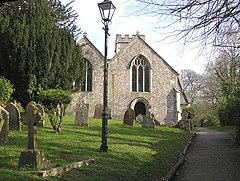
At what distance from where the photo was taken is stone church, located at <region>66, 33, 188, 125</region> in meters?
36.8

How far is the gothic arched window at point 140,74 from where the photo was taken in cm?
3769

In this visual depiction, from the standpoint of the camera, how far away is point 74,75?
2205 centimetres

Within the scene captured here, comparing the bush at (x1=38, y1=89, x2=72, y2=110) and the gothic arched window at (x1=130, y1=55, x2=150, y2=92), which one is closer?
the bush at (x1=38, y1=89, x2=72, y2=110)

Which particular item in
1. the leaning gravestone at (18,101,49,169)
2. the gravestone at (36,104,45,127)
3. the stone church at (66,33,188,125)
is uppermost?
the stone church at (66,33,188,125)

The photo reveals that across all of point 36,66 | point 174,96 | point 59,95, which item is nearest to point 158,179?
point 59,95

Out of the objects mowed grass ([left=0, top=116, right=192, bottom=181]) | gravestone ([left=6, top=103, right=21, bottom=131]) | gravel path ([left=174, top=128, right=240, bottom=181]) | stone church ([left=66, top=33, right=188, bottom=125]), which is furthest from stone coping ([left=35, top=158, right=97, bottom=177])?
stone church ([left=66, top=33, right=188, bottom=125])

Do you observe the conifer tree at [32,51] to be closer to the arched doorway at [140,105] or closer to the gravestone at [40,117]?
the gravestone at [40,117]

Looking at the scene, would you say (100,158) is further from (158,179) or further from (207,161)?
(207,161)

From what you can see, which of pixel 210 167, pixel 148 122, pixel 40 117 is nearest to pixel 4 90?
pixel 40 117

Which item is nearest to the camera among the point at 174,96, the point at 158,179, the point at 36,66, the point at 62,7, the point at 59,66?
the point at 158,179

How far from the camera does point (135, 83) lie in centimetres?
3778

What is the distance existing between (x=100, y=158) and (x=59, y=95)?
18.0 feet

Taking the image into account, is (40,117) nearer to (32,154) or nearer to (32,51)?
(32,154)

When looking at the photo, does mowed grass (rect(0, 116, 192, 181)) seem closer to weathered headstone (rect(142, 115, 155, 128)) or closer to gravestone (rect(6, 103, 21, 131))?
gravestone (rect(6, 103, 21, 131))
